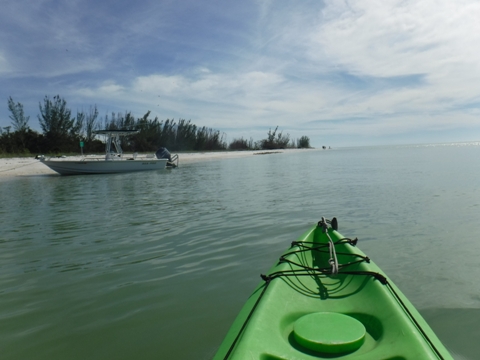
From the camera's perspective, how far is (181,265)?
16.3ft

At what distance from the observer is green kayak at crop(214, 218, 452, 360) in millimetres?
2111

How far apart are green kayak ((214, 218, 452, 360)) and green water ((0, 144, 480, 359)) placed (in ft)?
2.47

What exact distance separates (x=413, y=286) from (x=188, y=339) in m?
2.60

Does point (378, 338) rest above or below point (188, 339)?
above

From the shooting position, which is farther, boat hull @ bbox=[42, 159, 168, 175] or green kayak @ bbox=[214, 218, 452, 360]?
boat hull @ bbox=[42, 159, 168, 175]

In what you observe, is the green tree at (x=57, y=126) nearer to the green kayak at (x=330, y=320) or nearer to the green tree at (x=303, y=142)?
the green kayak at (x=330, y=320)

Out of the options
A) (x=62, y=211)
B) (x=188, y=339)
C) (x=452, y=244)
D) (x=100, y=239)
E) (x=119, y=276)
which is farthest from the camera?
(x=62, y=211)

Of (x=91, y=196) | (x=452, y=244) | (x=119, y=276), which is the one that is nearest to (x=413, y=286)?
(x=452, y=244)

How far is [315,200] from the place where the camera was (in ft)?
34.5

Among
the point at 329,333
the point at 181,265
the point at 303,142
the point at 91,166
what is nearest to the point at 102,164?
the point at 91,166

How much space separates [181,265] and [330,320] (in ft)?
9.42

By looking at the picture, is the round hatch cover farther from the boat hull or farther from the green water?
the boat hull

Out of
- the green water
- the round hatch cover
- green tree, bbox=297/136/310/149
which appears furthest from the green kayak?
green tree, bbox=297/136/310/149

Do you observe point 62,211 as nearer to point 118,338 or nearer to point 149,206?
point 149,206
